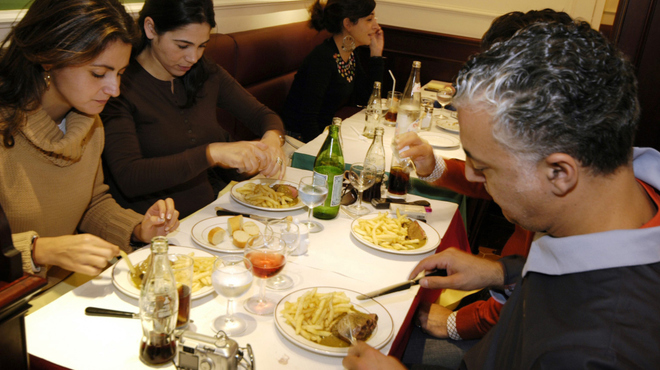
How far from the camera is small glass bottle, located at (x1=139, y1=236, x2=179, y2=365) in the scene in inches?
39.5

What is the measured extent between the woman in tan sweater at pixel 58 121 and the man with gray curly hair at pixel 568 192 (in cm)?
88

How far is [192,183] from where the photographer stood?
237cm

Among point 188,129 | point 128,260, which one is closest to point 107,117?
point 188,129

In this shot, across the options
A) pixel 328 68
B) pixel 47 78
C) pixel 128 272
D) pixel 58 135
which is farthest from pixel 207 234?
pixel 328 68

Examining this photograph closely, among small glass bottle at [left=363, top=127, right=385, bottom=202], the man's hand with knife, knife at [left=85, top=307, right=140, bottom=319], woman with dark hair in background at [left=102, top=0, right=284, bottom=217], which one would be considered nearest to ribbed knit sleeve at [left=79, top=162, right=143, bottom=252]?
woman with dark hair in background at [left=102, top=0, right=284, bottom=217]

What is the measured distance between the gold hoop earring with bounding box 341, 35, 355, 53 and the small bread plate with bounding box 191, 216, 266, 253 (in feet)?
7.37

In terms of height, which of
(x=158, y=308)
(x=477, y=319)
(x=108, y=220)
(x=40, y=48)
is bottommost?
(x=477, y=319)

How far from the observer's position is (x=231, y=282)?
1121mm

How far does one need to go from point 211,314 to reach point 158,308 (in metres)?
0.23

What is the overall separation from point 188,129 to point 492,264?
1431 millimetres

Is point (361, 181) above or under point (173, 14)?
under

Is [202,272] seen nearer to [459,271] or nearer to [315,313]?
[315,313]

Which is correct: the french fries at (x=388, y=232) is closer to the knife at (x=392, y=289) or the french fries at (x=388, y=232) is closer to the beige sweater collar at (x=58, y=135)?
the knife at (x=392, y=289)

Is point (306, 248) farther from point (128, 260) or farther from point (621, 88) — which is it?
point (621, 88)
